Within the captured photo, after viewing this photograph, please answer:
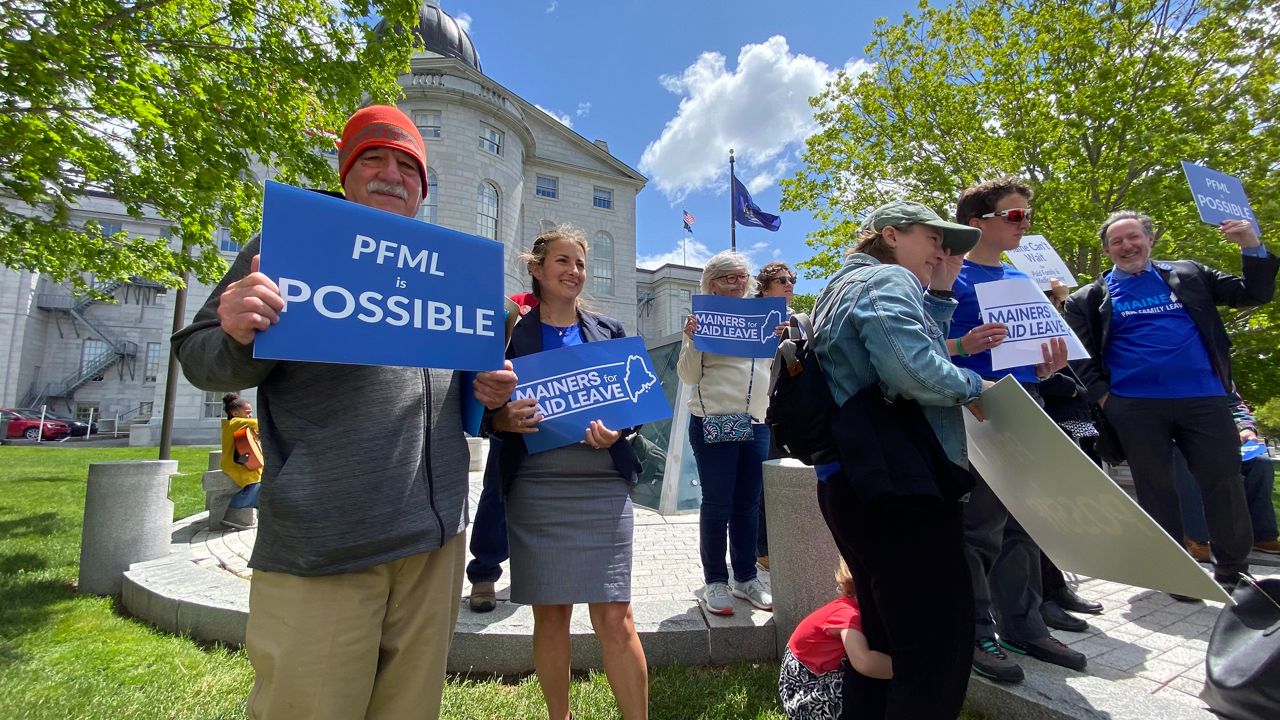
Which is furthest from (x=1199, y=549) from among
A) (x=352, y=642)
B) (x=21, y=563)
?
(x=21, y=563)

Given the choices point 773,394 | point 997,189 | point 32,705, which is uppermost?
point 997,189

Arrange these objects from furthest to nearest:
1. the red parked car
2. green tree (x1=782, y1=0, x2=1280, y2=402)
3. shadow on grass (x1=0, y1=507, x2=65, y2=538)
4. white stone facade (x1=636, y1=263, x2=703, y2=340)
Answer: white stone facade (x1=636, y1=263, x2=703, y2=340)
the red parked car
green tree (x1=782, y1=0, x2=1280, y2=402)
shadow on grass (x1=0, y1=507, x2=65, y2=538)

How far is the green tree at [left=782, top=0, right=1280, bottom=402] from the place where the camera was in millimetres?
10469

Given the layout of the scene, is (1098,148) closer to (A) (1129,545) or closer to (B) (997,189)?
(B) (997,189)

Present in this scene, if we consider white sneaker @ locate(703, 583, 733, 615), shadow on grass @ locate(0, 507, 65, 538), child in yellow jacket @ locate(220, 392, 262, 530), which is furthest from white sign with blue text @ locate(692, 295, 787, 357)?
shadow on grass @ locate(0, 507, 65, 538)

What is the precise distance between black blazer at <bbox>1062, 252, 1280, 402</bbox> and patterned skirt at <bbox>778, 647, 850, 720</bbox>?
3.07 m

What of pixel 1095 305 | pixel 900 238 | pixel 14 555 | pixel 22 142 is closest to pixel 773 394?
pixel 900 238

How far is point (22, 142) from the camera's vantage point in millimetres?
4188

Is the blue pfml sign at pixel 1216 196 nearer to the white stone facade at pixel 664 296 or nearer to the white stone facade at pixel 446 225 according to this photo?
the white stone facade at pixel 446 225

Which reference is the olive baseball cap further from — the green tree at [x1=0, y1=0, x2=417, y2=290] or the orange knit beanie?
the green tree at [x1=0, y1=0, x2=417, y2=290]

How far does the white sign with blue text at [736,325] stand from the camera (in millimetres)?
3871

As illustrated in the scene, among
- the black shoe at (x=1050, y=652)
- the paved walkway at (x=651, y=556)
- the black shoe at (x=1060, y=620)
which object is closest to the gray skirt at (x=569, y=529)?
the paved walkway at (x=651, y=556)

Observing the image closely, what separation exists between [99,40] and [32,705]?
184 inches

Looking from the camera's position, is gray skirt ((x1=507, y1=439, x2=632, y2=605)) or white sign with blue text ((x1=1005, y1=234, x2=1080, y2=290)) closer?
gray skirt ((x1=507, y1=439, x2=632, y2=605))
